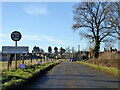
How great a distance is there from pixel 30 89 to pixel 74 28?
28.9 metres

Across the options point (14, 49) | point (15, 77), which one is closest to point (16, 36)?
point (14, 49)

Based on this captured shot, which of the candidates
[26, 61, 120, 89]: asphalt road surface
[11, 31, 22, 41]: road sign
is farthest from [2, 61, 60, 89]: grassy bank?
[11, 31, 22, 41]: road sign

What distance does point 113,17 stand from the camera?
26578 mm

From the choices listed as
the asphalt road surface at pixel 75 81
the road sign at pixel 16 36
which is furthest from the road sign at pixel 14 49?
the asphalt road surface at pixel 75 81

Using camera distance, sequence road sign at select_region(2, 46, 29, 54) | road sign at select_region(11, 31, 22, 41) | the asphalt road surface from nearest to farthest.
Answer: the asphalt road surface < road sign at select_region(2, 46, 29, 54) < road sign at select_region(11, 31, 22, 41)

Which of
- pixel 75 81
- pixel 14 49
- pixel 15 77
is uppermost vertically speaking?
pixel 14 49

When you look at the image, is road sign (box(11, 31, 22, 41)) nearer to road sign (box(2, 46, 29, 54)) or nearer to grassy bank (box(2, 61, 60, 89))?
road sign (box(2, 46, 29, 54))

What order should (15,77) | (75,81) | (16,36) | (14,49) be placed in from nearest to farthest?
(15,77) → (75,81) → (14,49) → (16,36)

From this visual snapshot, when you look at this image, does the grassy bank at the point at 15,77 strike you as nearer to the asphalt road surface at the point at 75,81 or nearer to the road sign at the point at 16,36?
the asphalt road surface at the point at 75,81

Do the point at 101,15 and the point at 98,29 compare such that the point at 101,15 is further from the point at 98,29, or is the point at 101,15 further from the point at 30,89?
the point at 30,89

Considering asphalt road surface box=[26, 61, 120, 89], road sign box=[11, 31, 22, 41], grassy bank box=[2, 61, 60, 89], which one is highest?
road sign box=[11, 31, 22, 41]

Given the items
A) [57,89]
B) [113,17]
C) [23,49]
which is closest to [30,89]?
[57,89]

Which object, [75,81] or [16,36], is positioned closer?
[75,81]

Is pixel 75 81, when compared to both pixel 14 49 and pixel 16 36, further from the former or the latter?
pixel 16 36
